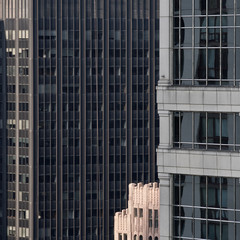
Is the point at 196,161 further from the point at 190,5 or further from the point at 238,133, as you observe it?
the point at 190,5

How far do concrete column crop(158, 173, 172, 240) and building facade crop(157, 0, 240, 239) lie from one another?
0.06 meters

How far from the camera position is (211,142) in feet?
265

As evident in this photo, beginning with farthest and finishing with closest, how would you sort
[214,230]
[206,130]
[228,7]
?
[214,230] < [206,130] < [228,7]

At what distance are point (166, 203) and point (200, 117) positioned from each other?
6059mm

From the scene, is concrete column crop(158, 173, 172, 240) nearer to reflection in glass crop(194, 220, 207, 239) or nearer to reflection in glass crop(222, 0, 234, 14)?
reflection in glass crop(194, 220, 207, 239)

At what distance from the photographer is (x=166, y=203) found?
8162 centimetres

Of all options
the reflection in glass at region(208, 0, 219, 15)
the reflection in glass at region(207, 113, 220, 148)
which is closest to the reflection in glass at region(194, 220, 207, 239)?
the reflection in glass at region(207, 113, 220, 148)

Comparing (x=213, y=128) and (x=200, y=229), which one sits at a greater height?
(x=213, y=128)

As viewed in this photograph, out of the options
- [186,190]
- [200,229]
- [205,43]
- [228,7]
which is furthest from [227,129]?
[228,7]

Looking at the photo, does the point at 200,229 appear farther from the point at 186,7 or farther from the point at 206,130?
the point at 186,7

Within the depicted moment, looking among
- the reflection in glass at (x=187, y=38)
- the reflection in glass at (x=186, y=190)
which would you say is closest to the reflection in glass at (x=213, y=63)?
the reflection in glass at (x=187, y=38)

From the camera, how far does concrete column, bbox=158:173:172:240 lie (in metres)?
81.1

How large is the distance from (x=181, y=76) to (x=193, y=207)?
845 cm

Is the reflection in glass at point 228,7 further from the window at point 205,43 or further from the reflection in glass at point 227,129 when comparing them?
the reflection in glass at point 227,129
